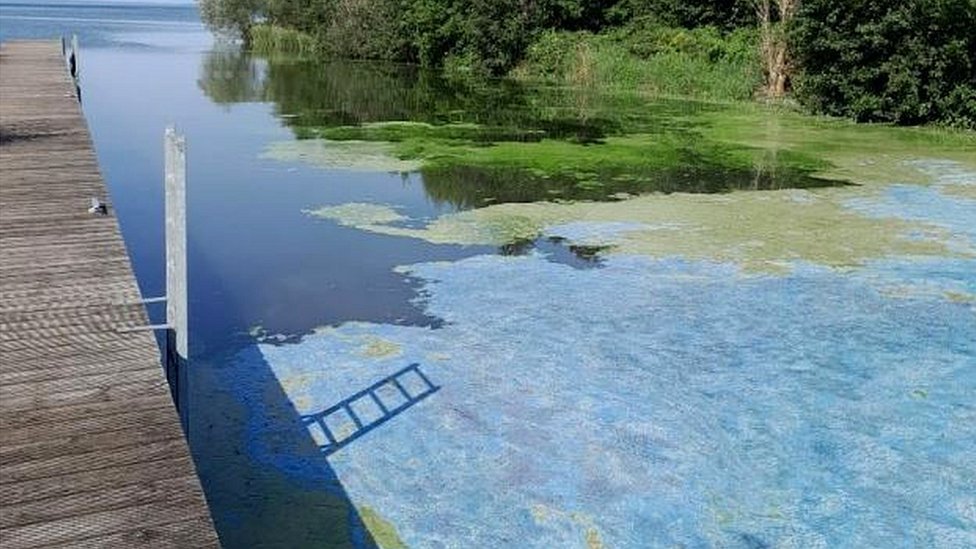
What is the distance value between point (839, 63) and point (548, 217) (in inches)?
412

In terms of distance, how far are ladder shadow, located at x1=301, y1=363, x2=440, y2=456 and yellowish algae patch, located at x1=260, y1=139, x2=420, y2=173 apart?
6838mm

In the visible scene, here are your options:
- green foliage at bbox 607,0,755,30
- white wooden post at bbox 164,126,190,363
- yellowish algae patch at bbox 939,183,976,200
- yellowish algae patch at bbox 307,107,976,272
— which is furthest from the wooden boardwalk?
green foliage at bbox 607,0,755,30

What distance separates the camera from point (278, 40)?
3697cm

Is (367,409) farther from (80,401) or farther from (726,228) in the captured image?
(726,228)

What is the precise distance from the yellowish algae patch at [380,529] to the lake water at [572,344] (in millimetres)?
15

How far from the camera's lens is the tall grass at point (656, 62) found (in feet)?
70.9

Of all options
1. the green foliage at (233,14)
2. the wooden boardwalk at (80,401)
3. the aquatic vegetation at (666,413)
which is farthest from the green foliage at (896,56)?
the green foliage at (233,14)

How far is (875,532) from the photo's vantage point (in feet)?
13.6

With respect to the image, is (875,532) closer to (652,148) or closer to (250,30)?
(652,148)

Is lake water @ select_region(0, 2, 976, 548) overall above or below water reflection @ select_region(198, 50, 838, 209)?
below

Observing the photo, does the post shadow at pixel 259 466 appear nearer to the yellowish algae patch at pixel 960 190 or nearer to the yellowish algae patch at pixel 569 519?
the yellowish algae patch at pixel 569 519

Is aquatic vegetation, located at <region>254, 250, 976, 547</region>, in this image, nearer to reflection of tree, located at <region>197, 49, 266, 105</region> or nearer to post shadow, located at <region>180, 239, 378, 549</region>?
post shadow, located at <region>180, 239, 378, 549</region>

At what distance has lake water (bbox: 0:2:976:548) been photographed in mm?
4273

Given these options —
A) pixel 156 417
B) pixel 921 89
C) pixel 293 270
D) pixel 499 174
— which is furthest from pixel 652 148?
pixel 156 417
